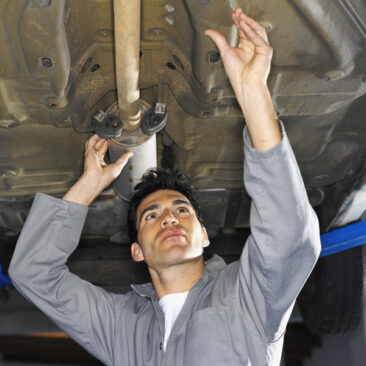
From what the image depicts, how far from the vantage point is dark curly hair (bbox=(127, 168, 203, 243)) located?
1.38 m

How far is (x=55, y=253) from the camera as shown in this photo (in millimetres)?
1138

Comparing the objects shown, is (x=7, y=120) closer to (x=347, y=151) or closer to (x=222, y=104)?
(x=222, y=104)

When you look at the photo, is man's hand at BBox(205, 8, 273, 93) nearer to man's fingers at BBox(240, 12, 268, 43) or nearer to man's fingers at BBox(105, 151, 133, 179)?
man's fingers at BBox(240, 12, 268, 43)

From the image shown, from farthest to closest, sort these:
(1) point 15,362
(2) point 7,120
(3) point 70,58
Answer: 1. (1) point 15,362
2. (2) point 7,120
3. (3) point 70,58

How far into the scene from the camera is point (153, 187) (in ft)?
4.51

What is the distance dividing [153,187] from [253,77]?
0.59 m

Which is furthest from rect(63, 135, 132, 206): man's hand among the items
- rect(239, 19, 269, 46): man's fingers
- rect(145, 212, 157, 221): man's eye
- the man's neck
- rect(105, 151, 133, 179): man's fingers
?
rect(239, 19, 269, 46): man's fingers

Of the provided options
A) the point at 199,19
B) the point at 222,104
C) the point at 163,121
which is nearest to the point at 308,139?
the point at 222,104

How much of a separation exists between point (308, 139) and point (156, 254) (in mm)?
586

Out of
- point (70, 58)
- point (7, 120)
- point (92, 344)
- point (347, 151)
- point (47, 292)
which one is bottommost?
point (92, 344)

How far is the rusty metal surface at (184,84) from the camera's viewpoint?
0.99 meters

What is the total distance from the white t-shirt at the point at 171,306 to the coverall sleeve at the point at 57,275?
0.50 feet

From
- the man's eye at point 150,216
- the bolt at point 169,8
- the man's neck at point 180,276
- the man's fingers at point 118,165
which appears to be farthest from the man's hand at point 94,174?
the bolt at point 169,8

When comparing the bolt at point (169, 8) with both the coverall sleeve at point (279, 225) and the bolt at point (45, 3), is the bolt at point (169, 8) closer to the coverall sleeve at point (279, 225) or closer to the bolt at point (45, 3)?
the bolt at point (45, 3)
